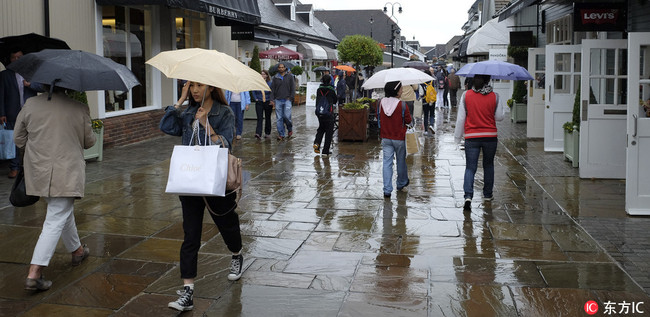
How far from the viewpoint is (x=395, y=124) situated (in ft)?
27.7

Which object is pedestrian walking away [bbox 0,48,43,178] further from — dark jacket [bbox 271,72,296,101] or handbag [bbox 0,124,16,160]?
dark jacket [bbox 271,72,296,101]

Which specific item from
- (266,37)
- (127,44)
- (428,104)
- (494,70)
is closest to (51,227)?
(494,70)

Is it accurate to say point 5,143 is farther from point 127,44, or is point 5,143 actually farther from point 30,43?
point 127,44

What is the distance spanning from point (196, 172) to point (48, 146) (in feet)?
4.40

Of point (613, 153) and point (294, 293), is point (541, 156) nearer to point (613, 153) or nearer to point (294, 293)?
point (613, 153)

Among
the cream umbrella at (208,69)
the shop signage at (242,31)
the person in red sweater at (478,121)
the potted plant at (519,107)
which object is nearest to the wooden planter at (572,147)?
the person in red sweater at (478,121)

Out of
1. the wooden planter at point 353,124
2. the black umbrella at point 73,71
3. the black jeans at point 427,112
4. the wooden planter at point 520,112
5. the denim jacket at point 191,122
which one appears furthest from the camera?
the wooden planter at point 520,112

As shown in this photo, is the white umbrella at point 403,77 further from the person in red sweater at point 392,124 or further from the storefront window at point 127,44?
the storefront window at point 127,44

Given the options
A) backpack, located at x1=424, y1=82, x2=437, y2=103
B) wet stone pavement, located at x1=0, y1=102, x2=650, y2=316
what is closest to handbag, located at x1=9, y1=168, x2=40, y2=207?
wet stone pavement, located at x1=0, y1=102, x2=650, y2=316

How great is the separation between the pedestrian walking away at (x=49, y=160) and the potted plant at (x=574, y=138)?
8.01 m

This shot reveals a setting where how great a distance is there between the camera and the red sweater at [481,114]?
26.0 ft

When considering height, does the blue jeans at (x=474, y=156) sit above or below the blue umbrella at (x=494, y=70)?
below

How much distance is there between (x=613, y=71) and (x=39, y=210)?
7652mm

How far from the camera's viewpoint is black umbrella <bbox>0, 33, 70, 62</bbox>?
651 centimetres
